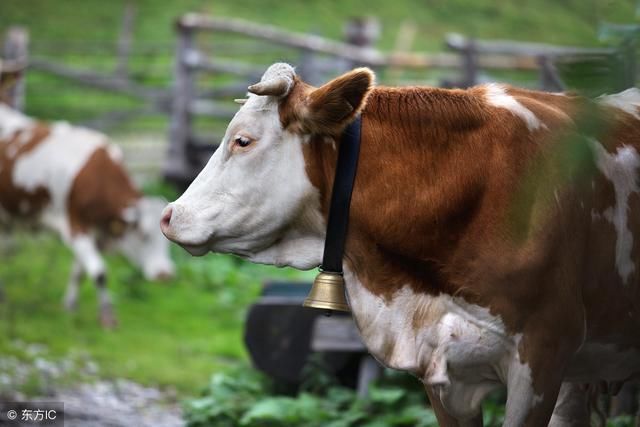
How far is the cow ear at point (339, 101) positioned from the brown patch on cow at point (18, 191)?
715 centimetres

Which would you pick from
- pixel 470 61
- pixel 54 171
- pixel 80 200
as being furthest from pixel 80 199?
pixel 470 61

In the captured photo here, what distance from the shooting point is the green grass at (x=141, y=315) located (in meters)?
7.96

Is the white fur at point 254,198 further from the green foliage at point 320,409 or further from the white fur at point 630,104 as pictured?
the green foliage at point 320,409

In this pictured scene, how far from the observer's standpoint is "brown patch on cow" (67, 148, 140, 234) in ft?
31.8

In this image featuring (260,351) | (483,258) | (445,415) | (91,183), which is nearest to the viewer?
(483,258)

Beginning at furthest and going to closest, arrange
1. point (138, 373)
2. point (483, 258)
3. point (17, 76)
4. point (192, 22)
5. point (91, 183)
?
point (192, 22) < point (17, 76) < point (91, 183) < point (138, 373) < point (483, 258)

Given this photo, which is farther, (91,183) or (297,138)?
(91,183)

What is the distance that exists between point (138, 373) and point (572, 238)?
204 inches

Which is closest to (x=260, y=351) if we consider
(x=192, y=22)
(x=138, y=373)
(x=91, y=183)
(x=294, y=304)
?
(x=294, y=304)

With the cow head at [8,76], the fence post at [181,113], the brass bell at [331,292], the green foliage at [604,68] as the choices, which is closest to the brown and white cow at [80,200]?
the cow head at [8,76]

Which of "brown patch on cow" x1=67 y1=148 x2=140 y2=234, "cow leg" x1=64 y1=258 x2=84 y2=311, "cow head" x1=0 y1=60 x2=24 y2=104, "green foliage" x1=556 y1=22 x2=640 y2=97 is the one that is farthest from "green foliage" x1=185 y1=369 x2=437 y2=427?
"cow head" x1=0 y1=60 x2=24 y2=104

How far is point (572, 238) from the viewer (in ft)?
9.73

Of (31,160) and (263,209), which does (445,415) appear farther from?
(31,160)

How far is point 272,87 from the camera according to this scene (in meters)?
3.00
